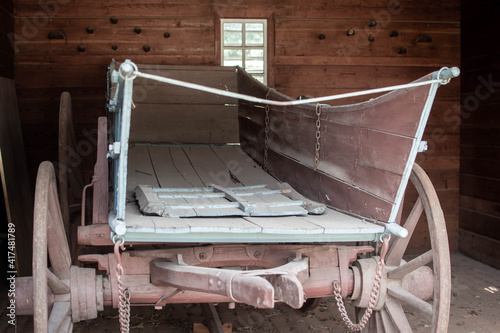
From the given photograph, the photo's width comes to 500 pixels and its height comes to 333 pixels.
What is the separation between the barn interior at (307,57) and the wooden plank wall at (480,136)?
1 centimetres

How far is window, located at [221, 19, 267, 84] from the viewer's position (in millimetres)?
5227

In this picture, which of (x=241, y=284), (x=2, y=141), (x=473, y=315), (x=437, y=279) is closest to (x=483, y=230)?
(x=473, y=315)

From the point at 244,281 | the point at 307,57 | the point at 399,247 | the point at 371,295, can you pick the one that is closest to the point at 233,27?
the point at 307,57

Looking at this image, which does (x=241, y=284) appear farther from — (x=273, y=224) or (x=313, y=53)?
(x=313, y=53)

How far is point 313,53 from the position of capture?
529 centimetres

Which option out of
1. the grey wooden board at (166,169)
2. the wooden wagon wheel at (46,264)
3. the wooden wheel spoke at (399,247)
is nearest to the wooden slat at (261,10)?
the grey wooden board at (166,169)

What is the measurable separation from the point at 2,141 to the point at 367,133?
2753 millimetres

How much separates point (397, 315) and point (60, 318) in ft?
5.14

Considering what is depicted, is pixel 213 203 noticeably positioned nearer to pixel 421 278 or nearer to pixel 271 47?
pixel 421 278

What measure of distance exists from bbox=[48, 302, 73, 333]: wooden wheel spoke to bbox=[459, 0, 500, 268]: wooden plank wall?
4013 millimetres

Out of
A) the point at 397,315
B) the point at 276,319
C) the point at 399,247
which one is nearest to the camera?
the point at 397,315

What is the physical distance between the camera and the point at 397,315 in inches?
102

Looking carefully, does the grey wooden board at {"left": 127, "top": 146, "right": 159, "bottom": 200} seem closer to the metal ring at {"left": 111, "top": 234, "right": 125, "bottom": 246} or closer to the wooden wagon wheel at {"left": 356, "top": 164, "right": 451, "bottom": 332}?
the metal ring at {"left": 111, "top": 234, "right": 125, "bottom": 246}

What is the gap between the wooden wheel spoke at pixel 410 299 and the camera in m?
2.40
